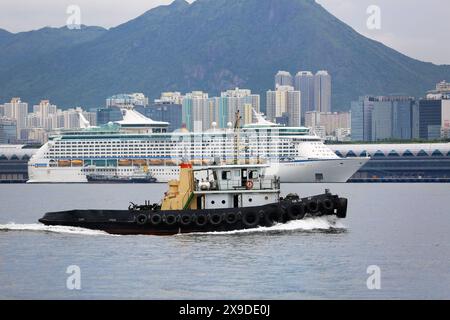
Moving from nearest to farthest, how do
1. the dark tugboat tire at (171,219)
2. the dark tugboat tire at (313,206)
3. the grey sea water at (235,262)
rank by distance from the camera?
the grey sea water at (235,262) → the dark tugboat tire at (171,219) → the dark tugboat tire at (313,206)

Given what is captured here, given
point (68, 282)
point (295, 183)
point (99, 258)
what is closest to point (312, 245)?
point (99, 258)

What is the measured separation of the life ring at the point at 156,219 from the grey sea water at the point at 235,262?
561 millimetres

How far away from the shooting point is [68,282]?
3353 cm

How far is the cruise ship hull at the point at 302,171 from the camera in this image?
432ft

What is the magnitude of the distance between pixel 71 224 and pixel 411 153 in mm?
110618

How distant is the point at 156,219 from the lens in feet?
148

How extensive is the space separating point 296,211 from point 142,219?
5.46m

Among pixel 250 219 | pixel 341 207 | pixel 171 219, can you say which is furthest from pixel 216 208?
pixel 341 207

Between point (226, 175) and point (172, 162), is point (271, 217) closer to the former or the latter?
point (226, 175)

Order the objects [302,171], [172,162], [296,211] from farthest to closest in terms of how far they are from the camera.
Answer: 1. [172,162]
2. [302,171]
3. [296,211]

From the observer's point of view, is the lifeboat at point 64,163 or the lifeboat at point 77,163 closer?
the lifeboat at point 77,163

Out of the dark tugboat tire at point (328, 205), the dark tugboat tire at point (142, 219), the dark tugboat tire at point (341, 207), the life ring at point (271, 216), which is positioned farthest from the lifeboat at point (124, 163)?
the life ring at point (271, 216)

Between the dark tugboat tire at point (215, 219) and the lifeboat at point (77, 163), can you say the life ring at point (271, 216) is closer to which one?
the dark tugboat tire at point (215, 219)
